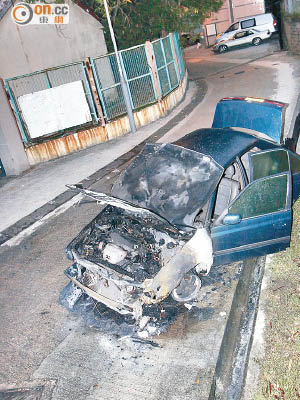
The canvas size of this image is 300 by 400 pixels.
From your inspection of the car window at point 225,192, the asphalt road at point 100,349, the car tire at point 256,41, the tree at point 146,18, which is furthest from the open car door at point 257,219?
the car tire at point 256,41

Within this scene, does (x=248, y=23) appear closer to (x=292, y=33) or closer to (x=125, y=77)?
(x=292, y=33)

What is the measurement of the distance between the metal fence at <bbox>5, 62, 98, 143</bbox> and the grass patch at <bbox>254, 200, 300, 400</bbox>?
8.11 meters

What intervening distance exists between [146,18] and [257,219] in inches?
565

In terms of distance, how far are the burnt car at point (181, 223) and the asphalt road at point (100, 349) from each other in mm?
379

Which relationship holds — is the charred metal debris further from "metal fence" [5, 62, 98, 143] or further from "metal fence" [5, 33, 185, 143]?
"metal fence" [5, 33, 185, 143]

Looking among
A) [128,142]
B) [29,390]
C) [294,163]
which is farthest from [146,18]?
[29,390]

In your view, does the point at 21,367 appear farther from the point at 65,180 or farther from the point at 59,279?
the point at 65,180

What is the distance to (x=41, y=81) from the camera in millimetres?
10562

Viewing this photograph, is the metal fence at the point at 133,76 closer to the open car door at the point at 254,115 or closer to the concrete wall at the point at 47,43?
the concrete wall at the point at 47,43

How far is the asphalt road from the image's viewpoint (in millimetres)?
4191

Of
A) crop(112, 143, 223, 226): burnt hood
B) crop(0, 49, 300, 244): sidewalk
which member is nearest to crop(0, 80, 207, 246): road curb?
crop(0, 49, 300, 244): sidewalk

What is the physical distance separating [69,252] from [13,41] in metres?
8.19

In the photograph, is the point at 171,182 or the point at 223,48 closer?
the point at 171,182

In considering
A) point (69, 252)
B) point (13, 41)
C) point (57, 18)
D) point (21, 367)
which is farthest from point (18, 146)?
point (21, 367)
